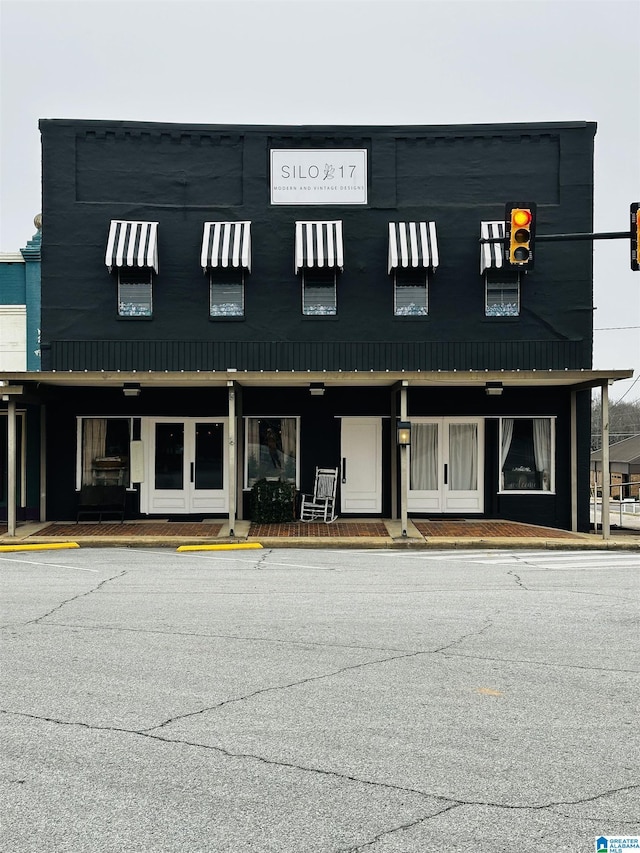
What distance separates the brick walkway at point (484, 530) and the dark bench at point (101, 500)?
22.5 ft

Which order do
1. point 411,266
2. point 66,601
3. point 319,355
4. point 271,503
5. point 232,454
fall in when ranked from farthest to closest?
point 319,355
point 411,266
point 271,503
point 232,454
point 66,601

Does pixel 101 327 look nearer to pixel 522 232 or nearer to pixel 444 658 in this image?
pixel 522 232

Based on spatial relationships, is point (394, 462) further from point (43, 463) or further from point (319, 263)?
point (43, 463)

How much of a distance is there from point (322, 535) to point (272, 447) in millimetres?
3520

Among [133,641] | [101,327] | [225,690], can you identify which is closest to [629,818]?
[225,690]

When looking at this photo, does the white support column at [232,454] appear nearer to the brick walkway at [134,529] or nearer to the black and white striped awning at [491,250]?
the brick walkway at [134,529]

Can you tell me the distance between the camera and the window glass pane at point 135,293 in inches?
797

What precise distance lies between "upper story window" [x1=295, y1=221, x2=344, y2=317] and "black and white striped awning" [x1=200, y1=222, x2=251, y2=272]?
121 cm

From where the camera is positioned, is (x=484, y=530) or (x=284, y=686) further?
(x=484, y=530)

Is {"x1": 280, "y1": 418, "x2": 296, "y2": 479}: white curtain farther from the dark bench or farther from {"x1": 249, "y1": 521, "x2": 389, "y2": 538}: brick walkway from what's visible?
the dark bench

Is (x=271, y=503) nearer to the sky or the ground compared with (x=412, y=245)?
nearer to the ground

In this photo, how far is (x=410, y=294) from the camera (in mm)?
20406

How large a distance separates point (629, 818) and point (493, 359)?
53.6 ft

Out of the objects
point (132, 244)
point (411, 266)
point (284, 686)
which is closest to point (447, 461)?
point (411, 266)
